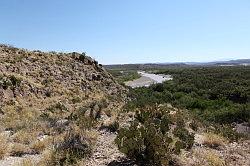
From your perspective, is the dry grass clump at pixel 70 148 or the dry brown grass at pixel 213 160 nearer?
the dry grass clump at pixel 70 148

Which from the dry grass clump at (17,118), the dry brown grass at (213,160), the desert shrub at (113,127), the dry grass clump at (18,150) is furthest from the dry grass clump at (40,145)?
the dry brown grass at (213,160)

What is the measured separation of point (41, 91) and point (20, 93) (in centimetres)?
262

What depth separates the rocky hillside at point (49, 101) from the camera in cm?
1275

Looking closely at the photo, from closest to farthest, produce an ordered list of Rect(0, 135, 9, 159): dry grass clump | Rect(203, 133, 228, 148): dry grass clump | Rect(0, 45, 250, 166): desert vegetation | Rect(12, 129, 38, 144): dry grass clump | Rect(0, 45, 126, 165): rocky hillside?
Rect(0, 45, 250, 166): desert vegetation, Rect(0, 135, 9, 159): dry grass clump, Rect(0, 45, 126, 165): rocky hillside, Rect(12, 129, 38, 144): dry grass clump, Rect(203, 133, 228, 148): dry grass clump

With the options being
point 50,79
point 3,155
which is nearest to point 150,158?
point 3,155

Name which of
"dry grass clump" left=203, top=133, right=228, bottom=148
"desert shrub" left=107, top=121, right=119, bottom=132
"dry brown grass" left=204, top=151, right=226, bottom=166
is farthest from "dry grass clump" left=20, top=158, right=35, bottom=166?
"dry grass clump" left=203, top=133, right=228, bottom=148

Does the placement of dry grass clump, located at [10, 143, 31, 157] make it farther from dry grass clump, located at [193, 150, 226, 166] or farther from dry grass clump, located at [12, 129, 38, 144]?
dry grass clump, located at [193, 150, 226, 166]

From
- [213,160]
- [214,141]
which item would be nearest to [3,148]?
[213,160]

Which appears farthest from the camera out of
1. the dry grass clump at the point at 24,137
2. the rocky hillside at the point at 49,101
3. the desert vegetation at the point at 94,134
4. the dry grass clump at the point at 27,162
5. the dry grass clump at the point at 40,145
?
the dry grass clump at the point at 24,137

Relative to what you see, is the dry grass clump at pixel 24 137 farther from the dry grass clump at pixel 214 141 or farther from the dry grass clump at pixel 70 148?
the dry grass clump at pixel 214 141

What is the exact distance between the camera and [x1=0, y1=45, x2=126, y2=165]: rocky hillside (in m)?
12.8

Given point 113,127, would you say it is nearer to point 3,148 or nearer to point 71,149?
point 71,149

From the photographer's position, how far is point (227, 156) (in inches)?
493

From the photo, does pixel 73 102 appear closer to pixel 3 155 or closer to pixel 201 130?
pixel 201 130
